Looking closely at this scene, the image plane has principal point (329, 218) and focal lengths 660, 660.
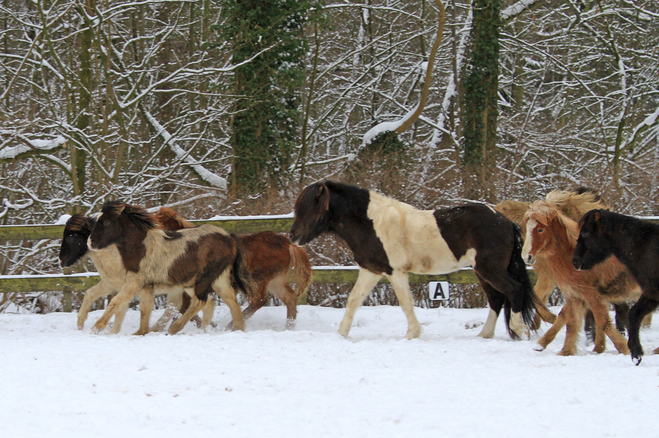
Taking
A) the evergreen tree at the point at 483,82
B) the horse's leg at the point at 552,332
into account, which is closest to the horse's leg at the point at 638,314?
the horse's leg at the point at 552,332

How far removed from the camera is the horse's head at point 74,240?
27.4 ft

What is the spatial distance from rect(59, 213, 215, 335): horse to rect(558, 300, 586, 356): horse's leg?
4174 millimetres

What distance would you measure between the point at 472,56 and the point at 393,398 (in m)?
13.1

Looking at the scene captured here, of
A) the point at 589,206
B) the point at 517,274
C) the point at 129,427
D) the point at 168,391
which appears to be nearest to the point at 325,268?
the point at 517,274

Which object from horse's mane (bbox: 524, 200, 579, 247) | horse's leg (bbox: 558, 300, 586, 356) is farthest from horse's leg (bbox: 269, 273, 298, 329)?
horse's leg (bbox: 558, 300, 586, 356)

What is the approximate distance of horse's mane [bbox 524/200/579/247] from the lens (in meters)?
6.15

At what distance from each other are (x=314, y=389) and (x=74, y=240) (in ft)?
16.7

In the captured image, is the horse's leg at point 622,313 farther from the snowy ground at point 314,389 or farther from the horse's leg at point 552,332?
the horse's leg at point 552,332

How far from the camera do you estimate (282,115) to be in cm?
1515

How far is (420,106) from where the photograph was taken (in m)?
15.4

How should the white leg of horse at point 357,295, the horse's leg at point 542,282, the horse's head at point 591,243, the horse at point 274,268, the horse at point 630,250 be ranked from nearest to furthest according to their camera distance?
1. the horse at point 630,250
2. the horse's head at point 591,243
3. the white leg of horse at point 357,295
4. the horse's leg at point 542,282
5. the horse at point 274,268

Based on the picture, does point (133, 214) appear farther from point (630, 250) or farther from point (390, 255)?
point (630, 250)

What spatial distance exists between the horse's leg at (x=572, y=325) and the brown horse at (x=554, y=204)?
0.60m

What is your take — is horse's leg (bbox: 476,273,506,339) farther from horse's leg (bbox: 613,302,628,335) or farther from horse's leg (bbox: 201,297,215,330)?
horse's leg (bbox: 201,297,215,330)
